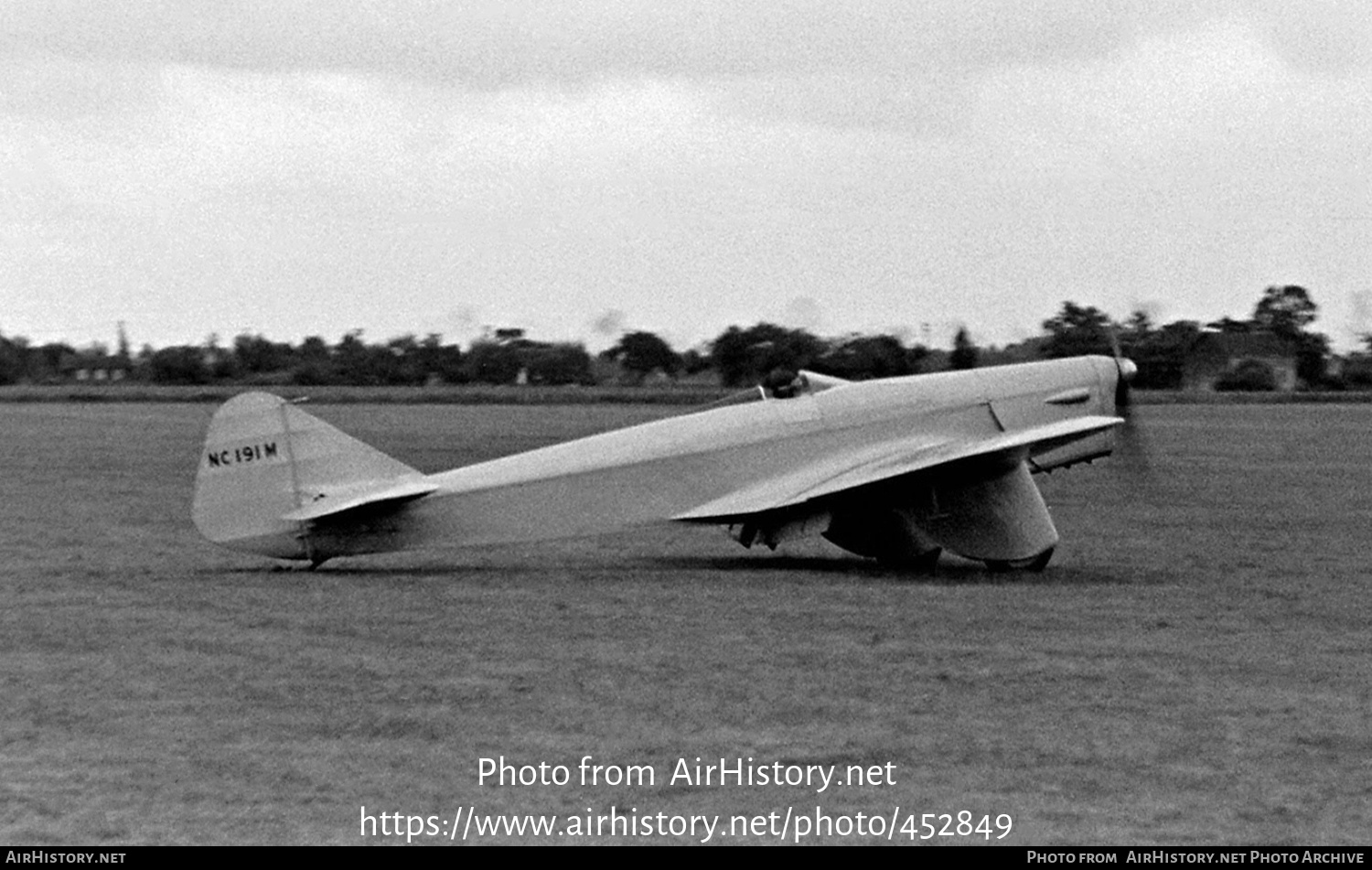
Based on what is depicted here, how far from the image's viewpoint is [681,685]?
36.1ft

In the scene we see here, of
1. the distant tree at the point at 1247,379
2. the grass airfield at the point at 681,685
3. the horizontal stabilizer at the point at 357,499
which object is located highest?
the horizontal stabilizer at the point at 357,499

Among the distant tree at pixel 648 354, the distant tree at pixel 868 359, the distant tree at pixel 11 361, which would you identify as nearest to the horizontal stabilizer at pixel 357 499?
the distant tree at pixel 868 359

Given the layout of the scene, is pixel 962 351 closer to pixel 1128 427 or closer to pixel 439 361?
pixel 1128 427

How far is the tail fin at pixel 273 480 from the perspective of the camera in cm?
1578

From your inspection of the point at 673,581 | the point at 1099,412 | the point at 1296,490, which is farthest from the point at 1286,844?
the point at 1296,490

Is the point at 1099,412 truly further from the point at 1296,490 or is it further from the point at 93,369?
the point at 93,369

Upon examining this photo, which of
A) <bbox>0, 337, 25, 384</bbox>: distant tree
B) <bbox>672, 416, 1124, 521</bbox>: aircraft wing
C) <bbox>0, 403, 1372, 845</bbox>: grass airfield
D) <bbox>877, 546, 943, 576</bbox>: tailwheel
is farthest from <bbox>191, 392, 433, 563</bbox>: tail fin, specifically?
<bbox>0, 337, 25, 384</bbox>: distant tree

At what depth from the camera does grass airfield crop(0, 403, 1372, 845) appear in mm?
8273

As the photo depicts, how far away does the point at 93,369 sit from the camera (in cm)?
9756

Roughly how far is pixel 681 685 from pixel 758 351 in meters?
24.6

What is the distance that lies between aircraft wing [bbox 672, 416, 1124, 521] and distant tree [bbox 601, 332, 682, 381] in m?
41.9

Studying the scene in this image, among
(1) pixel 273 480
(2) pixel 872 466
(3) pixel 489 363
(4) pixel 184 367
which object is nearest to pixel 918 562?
(2) pixel 872 466

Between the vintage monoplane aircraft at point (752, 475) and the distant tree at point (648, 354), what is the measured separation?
136 ft

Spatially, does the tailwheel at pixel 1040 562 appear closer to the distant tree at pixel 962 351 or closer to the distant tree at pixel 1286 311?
the distant tree at pixel 962 351
